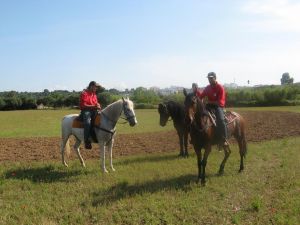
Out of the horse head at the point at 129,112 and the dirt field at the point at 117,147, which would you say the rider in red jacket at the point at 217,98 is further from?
the dirt field at the point at 117,147

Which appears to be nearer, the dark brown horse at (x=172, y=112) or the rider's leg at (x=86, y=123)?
the rider's leg at (x=86, y=123)

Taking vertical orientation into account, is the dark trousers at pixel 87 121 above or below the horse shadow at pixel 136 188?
above

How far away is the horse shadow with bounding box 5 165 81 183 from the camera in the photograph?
1073cm

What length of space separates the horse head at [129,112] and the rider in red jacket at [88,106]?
47.7 inches

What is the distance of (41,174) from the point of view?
11.4 metres

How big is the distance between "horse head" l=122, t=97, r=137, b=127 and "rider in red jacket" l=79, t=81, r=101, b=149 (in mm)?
1211

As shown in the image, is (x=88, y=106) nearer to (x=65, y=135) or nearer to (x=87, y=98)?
(x=87, y=98)

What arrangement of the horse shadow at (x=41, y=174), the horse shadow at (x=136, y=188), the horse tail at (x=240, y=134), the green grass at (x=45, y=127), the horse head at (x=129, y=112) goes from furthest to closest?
the green grass at (x=45, y=127) < the horse tail at (x=240, y=134) < the horse head at (x=129, y=112) < the horse shadow at (x=41, y=174) < the horse shadow at (x=136, y=188)

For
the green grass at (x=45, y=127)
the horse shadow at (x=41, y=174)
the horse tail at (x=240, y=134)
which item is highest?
the horse tail at (x=240, y=134)

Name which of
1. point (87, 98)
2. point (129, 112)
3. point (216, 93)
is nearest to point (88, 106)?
point (87, 98)

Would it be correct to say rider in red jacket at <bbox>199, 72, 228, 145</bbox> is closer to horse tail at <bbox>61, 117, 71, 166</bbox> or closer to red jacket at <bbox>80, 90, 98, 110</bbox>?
red jacket at <bbox>80, 90, 98, 110</bbox>

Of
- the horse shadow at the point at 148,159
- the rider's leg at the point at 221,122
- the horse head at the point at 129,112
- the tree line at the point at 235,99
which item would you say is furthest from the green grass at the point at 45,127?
the tree line at the point at 235,99

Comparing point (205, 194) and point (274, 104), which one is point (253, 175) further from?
point (274, 104)

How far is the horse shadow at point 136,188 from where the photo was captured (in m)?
8.63
